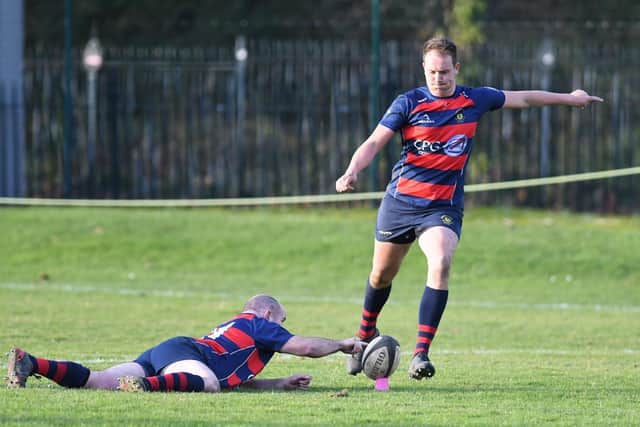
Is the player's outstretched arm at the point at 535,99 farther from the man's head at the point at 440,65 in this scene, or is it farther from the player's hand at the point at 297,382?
the player's hand at the point at 297,382

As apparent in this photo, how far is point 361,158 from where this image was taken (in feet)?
25.6

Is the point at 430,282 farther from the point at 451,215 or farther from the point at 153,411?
the point at 153,411

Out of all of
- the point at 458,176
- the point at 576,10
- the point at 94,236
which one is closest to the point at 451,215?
the point at 458,176

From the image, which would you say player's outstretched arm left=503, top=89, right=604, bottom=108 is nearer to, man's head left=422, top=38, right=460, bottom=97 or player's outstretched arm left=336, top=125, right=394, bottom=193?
man's head left=422, top=38, right=460, bottom=97

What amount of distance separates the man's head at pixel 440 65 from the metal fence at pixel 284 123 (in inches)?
420

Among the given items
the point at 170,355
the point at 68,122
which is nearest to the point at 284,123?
the point at 68,122

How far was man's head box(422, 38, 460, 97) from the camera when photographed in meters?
8.08

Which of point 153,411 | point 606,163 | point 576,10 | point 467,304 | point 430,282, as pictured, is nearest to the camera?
point 153,411

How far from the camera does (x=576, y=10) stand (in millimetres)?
32688

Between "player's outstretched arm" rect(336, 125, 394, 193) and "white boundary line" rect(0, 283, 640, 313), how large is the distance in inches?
242

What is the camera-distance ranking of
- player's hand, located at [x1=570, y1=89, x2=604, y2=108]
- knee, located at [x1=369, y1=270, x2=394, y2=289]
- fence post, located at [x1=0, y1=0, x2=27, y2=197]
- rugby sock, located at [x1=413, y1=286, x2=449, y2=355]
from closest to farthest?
rugby sock, located at [x1=413, y1=286, x2=449, y2=355] < knee, located at [x1=369, y1=270, x2=394, y2=289] < player's hand, located at [x1=570, y1=89, x2=604, y2=108] < fence post, located at [x1=0, y1=0, x2=27, y2=197]

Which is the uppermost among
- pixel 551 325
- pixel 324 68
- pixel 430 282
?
pixel 324 68

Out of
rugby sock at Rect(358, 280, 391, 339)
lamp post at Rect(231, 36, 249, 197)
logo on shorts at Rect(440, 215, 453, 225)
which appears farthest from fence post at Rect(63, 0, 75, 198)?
logo on shorts at Rect(440, 215, 453, 225)

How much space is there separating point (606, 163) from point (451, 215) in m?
12.1
